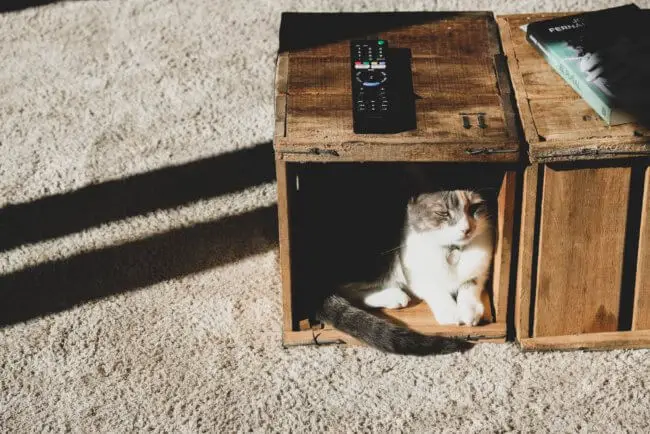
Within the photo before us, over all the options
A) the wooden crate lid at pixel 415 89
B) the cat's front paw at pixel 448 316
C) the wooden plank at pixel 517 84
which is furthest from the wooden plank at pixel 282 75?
the cat's front paw at pixel 448 316

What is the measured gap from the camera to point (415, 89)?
1801mm

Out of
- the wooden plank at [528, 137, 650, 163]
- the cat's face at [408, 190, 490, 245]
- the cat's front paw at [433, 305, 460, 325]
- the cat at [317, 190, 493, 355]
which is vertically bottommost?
the cat's front paw at [433, 305, 460, 325]

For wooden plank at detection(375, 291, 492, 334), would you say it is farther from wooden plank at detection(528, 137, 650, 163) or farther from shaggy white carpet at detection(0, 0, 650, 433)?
wooden plank at detection(528, 137, 650, 163)

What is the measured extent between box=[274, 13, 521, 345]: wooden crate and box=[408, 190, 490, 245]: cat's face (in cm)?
5

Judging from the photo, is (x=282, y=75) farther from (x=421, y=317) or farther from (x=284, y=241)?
(x=421, y=317)

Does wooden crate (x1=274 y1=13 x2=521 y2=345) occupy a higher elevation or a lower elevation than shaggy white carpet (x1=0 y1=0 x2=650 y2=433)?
higher

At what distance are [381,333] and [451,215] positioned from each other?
0.29m

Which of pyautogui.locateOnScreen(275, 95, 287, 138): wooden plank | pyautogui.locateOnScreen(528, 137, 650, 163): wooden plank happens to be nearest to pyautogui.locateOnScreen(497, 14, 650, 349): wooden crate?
A: pyautogui.locateOnScreen(528, 137, 650, 163): wooden plank

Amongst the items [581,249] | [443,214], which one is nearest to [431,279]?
[443,214]

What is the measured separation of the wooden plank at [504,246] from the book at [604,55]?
0.23m

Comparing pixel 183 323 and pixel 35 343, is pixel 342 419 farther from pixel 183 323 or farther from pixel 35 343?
pixel 35 343

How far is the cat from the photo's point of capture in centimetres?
183

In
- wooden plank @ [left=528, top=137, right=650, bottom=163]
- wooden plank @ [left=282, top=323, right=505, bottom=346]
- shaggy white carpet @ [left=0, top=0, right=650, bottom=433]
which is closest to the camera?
wooden plank @ [left=528, top=137, right=650, bottom=163]

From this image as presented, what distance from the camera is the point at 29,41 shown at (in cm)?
299
